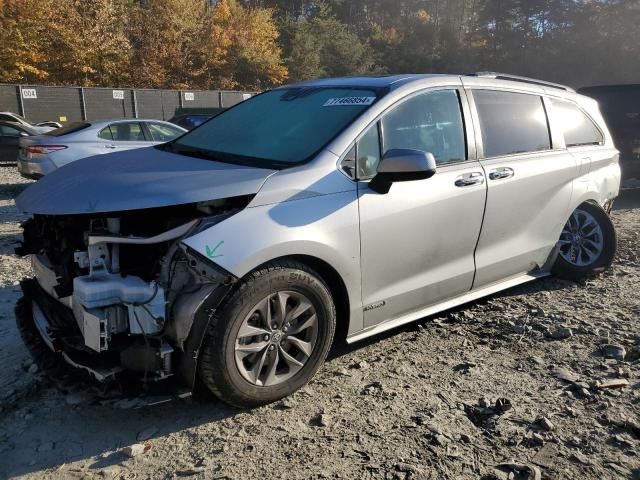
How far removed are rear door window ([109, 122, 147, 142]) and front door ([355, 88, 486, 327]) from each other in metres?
7.94

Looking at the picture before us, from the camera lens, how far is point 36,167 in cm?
947

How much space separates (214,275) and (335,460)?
106cm

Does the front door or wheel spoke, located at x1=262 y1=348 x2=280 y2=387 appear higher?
the front door

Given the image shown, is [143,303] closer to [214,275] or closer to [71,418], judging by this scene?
[214,275]

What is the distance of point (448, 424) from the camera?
2918mm

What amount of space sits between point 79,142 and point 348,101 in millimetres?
7609

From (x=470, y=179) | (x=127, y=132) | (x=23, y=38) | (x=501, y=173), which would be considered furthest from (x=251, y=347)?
(x=23, y=38)

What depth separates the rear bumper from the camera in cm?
935

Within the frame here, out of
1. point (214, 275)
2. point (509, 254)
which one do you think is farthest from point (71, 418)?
point (509, 254)

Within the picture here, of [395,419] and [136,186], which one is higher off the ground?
[136,186]

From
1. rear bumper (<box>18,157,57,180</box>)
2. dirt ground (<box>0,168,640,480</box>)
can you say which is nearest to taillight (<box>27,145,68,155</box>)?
rear bumper (<box>18,157,57,180</box>)

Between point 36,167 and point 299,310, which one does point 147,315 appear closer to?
point 299,310

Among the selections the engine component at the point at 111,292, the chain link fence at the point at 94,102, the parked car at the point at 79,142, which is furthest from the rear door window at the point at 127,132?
the chain link fence at the point at 94,102

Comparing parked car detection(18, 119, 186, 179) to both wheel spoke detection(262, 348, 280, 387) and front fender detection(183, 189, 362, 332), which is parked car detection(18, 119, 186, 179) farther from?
wheel spoke detection(262, 348, 280, 387)
